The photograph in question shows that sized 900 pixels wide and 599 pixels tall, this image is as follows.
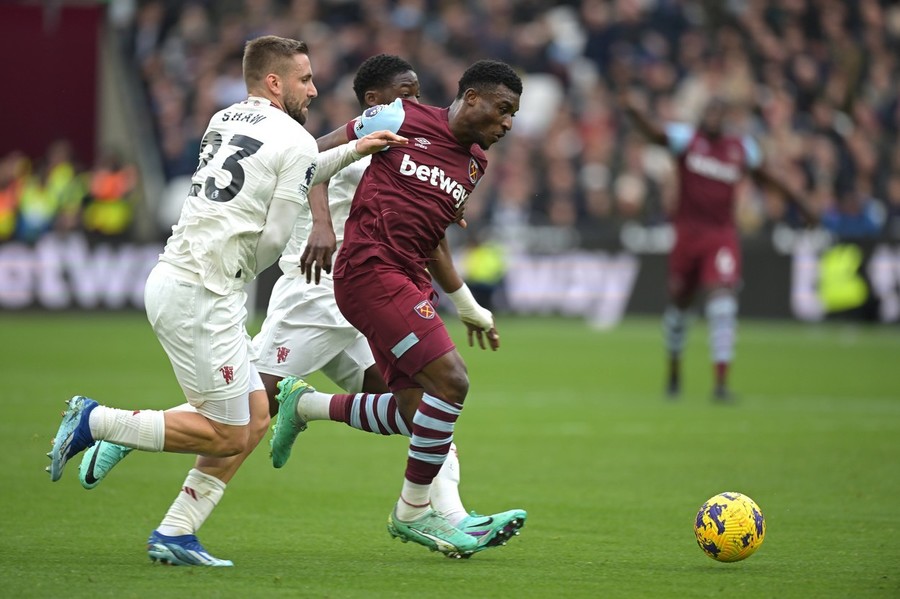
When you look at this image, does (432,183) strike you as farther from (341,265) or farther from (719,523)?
(719,523)

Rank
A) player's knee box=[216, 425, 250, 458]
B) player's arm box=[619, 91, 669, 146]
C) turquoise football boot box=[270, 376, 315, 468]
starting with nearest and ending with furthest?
player's knee box=[216, 425, 250, 458] → turquoise football boot box=[270, 376, 315, 468] → player's arm box=[619, 91, 669, 146]

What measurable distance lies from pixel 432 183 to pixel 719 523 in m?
2.06

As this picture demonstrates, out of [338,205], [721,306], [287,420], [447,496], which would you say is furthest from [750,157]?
[447,496]

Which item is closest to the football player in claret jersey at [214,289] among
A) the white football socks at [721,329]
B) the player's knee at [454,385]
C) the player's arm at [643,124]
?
the player's knee at [454,385]

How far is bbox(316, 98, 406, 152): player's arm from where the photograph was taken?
6898 mm

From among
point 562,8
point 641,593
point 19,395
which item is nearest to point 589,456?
point 641,593

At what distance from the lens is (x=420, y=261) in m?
7.02

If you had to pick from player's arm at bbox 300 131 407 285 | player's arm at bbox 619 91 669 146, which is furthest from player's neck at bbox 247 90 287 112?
player's arm at bbox 619 91 669 146

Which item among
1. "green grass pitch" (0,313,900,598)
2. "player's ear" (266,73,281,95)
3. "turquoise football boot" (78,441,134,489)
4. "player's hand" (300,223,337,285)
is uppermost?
"player's ear" (266,73,281,95)

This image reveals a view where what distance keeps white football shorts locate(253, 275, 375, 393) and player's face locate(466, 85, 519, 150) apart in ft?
4.90

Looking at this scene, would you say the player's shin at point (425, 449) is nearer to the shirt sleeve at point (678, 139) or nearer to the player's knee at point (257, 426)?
the player's knee at point (257, 426)

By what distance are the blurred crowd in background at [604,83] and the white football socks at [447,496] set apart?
15403mm

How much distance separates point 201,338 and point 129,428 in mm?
509

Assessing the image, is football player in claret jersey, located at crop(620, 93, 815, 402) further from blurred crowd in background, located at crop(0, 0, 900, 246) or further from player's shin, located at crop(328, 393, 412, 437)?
blurred crowd in background, located at crop(0, 0, 900, 246)
